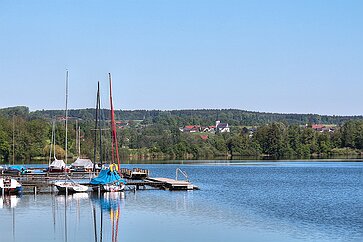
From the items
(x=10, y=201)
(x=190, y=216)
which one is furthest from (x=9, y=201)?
(x=190, y=216)

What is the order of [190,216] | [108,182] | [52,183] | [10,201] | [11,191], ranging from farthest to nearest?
1. [52,183]
2. [108,182]
3. [11,191]
4. [10,201]
5. [190,216]

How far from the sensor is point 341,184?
71625 mm

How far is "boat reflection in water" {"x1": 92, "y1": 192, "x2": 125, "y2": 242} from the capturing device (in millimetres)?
36881

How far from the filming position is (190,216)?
43375 millimetres

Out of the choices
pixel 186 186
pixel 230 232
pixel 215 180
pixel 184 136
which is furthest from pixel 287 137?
pixel 230 232

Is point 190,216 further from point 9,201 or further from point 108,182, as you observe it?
point 108,182

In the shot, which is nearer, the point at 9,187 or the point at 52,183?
the point at 9,187

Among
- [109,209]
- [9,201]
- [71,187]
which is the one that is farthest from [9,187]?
A: [109,209]

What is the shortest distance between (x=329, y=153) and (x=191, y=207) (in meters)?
127

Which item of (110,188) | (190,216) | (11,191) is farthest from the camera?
(110,188)

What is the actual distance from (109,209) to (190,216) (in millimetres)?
6561

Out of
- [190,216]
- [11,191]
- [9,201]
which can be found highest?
[11,191]

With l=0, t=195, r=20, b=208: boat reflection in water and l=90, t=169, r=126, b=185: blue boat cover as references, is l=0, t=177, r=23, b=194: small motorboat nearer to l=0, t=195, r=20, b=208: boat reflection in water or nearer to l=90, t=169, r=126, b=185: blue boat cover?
l=0, t=195, r=20, b=208: boat reflection in water

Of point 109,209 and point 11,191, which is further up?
point 11,191
